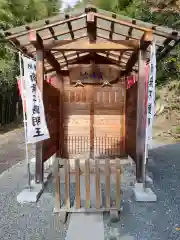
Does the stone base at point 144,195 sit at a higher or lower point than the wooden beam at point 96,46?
lower

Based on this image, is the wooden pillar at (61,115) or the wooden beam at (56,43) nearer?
the wooden beam at (56,43)

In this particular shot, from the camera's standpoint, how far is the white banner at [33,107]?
179 inches

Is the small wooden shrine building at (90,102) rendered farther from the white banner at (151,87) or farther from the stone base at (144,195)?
A: the stone base at (144,195)

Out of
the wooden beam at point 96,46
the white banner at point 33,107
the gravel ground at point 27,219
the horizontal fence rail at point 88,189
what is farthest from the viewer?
the wooden beam at point 96,46

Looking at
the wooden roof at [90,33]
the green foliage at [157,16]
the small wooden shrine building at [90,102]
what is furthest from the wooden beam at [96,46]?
the green foliage at [157,16]

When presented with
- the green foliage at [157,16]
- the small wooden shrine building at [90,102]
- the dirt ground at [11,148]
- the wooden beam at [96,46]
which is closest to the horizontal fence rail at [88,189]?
the wooden beam at [96,46]

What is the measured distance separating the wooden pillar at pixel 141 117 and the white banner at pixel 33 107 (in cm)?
166

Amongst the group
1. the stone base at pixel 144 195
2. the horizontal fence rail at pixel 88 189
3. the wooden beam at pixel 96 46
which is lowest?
the stone base at pixel 144 195

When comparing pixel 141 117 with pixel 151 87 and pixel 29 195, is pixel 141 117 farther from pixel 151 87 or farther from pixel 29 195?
pixel 29 195

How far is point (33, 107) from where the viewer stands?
460 centimetres

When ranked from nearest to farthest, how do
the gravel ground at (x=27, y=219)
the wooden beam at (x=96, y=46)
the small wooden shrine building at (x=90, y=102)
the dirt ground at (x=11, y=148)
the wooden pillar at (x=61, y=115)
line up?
the gravel ground at (x=27, y=219) → the wooden beam at (x=96, y=46) → the small wooden shrine building at (x=90, y=102) → the wooden pillar at (x=61, y=115) → the dirt ground at (x=11, y=148)

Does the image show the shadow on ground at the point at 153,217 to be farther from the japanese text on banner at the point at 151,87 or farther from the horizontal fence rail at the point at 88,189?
the japanese text on banner at the point at 151,87

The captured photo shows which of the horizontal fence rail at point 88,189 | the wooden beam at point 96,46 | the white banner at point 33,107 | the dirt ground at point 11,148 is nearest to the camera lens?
the horizontal fence rail at point 88,189

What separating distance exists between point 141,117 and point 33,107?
1911 mm
